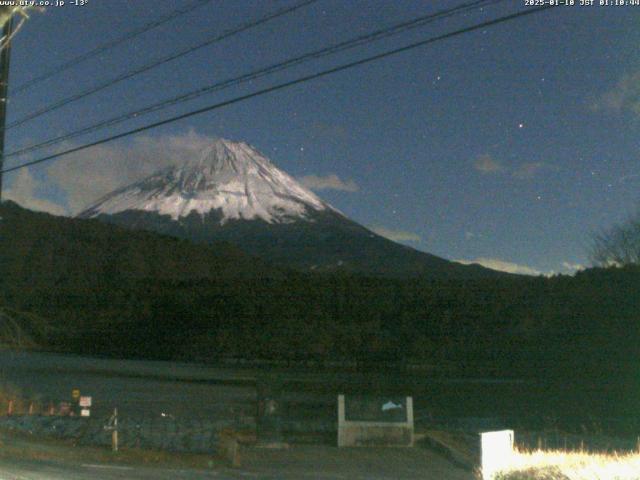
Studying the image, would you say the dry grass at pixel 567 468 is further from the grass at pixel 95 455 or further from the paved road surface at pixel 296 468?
the grass at pixel 95 455

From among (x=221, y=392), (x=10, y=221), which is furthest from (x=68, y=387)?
(x=10, y=221)

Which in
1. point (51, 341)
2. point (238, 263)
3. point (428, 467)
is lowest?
point (428, 467)

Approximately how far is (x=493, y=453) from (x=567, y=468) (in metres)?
1.10

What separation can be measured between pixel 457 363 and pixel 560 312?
504 inches

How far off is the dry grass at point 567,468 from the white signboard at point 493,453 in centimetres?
12

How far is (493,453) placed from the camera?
A: 9648 millimetres

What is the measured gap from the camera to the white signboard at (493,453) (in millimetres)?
9445

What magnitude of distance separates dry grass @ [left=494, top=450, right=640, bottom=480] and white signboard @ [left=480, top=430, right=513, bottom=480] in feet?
0.38

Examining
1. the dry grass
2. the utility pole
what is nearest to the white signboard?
the dry grass

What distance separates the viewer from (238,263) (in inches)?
4259

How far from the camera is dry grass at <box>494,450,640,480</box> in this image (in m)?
8.20

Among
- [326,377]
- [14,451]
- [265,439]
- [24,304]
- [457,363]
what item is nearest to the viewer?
[14,451]

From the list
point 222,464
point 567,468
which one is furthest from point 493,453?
point 222,464

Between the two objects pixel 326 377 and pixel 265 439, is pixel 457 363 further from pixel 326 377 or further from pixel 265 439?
pixel 265 439
